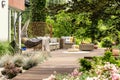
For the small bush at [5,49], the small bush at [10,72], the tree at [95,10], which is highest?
the tree at [95,10]

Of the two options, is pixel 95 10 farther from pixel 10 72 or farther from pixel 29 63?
pixel 29 63

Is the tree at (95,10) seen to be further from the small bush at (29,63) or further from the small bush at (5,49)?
the small bush at (5,49)

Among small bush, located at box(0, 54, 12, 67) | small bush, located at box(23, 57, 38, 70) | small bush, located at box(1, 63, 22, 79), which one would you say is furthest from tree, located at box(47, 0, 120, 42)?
small bush, located at box(0, 54, 12, 67)

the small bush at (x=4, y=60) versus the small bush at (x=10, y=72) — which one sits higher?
the small bush at (x=10, y=72)

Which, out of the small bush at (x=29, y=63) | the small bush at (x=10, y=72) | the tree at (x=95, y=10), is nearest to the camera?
the tree at (x=95, y=10)

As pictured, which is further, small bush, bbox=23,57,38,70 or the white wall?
the white wall

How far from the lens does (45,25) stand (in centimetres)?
3284

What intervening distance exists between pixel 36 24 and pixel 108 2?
22.3 m

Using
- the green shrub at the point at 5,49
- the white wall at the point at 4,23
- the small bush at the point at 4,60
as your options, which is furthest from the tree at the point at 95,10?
the white wall at the point at 4,23

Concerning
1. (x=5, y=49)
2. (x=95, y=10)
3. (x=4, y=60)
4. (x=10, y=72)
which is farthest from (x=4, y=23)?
(x=95, y=10)

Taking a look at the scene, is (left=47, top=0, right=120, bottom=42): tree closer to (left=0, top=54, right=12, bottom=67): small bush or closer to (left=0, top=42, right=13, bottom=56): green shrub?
(left=0, top=54, right=12, bottom=67): small bush

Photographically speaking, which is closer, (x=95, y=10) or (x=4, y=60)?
(x=95, y=10)

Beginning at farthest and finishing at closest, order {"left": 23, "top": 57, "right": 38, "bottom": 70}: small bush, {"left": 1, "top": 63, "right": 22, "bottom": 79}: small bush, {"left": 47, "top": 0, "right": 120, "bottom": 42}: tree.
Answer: {"left": 23, "top": 57, "right": 38, "bottom": 70}: small bush
{"left": 1, "top": 63, "right": 22, "bottom": 79}: small bush
{"left": 47, "top": 0, "right": 120, "bottom": 42}: tree

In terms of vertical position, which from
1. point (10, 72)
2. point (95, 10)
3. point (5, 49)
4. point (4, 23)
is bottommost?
point (5, 49)
